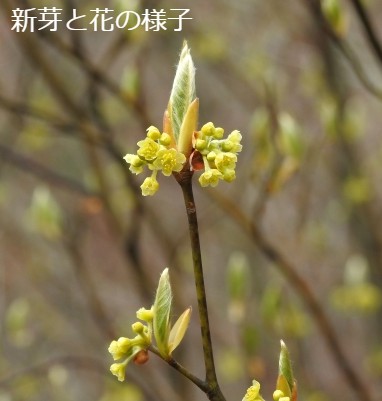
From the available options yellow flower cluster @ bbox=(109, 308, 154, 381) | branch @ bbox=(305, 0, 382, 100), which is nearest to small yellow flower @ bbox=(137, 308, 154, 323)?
yellow flower cluster @ bbox=(109, 308, 154, 381)

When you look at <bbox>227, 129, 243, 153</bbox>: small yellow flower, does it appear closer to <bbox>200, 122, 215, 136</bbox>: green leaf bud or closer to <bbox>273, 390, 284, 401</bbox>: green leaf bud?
<bbox>200, 122, 215, 136</bbox>: green leaf bud

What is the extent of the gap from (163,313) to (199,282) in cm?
9

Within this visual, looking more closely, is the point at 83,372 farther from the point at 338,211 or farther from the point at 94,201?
the point at 94,201

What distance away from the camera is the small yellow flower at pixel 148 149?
70 centimetres

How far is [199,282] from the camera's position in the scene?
2.16ft

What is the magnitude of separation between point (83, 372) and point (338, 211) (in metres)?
1.98

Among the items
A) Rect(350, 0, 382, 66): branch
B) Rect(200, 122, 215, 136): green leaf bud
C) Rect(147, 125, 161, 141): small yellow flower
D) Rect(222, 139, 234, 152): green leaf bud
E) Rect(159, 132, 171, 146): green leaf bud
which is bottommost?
Rect(222, 139, 234, 152): green leaf bud

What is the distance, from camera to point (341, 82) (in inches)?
109

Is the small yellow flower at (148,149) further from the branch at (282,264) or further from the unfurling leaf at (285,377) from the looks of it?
the branch at (282,264)

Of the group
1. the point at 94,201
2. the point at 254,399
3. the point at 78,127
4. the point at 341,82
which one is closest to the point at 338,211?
the point at 341,82

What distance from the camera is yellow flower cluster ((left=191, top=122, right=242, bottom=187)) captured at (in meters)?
0.69

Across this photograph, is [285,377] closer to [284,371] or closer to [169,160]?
[284,371]

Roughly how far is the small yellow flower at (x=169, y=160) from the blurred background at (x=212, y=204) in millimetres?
596

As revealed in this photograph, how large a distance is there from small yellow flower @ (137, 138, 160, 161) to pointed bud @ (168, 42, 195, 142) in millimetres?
25
